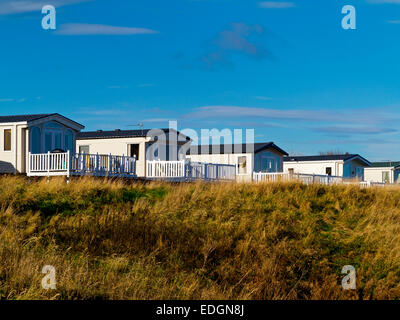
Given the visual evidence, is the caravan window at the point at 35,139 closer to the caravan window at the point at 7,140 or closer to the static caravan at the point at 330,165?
the caravan window at the point at 7,140

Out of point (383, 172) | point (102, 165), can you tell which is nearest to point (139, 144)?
point (102, 165)

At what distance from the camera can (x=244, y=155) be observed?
135 ft

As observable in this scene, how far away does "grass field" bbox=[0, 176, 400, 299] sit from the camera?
8375 mm

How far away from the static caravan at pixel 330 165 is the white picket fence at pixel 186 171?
22167 mm

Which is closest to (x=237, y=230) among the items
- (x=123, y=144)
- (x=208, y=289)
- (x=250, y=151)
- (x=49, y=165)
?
(x=208, y=289)

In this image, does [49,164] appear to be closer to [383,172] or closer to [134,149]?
[134,149]

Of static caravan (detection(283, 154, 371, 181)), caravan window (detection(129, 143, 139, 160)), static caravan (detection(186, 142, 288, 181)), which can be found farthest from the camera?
static caravan (detection(283, 154, 371, 181))

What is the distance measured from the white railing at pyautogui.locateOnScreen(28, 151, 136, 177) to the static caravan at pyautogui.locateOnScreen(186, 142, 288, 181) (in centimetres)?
1764

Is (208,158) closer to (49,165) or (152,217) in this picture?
(49,165)

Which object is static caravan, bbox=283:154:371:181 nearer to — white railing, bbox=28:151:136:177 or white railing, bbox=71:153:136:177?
white railing, bbox=71:153:136:177

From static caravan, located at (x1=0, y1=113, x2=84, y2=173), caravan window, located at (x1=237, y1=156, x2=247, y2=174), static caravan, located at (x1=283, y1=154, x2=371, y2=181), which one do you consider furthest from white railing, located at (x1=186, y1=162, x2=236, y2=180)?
static caravan, located at (x1=283, y1=154, x2=371, y2=181)

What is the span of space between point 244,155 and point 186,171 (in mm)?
16651

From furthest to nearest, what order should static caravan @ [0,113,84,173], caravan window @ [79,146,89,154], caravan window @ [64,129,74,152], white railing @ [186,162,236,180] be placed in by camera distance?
1. caravan window @ [79,146,89,154]
2. caravan window @ [64,129,74,152]
3. static caravan @ [0,113,84,173]
4. white railing @ [186,162,236,180]
